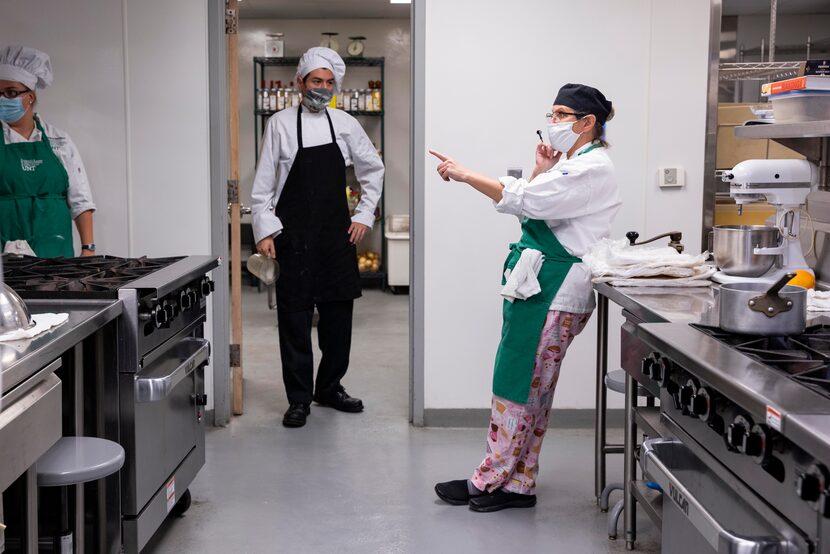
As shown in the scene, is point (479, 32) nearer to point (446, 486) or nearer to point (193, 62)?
point (193, 62)

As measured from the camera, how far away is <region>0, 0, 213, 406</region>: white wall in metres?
3.94

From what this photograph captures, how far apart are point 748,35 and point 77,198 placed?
11.7 feet

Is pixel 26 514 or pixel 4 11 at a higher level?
pixel 4 11

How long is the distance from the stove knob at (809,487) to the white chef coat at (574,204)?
5.49ft

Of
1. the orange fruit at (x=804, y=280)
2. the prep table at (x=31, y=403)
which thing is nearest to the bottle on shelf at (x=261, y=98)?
the prep table at (x=31, y=403)

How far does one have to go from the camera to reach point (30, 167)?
Answer: 3637mm

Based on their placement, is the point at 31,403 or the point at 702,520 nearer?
the point at 702,520

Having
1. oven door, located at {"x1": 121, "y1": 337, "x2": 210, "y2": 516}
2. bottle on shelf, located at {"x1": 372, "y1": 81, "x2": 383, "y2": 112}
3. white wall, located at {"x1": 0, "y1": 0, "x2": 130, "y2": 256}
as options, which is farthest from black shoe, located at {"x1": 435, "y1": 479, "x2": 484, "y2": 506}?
bottle on shelf, located at {"x1": 372, "y1": 81, "x2": 383, "y2": 112}

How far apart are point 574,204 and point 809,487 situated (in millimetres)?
1717

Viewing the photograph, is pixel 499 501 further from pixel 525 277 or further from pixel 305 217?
pixel 305 217

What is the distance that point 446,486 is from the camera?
329 centimetres

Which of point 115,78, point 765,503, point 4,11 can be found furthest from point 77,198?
point 765,503

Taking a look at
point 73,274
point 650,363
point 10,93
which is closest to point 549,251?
point 650,363

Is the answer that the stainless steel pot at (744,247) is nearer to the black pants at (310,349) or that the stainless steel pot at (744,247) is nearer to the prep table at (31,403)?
the prep table at (31,403)
